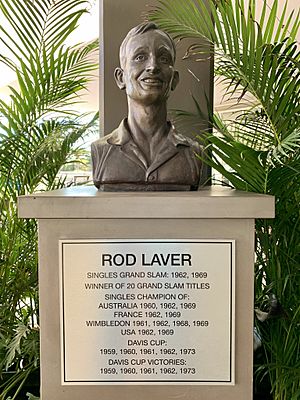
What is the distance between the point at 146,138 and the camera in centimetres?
161

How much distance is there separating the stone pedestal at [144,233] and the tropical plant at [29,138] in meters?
0.62

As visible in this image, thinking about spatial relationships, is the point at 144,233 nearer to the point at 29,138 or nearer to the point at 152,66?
the point at 152,66

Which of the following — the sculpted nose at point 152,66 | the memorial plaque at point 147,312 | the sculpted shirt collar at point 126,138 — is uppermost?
the sculpted nose at point 152,66

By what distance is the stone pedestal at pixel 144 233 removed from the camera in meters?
1.38

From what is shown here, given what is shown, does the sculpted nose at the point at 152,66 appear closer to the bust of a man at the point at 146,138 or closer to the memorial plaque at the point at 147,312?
the bust of a man at the point at 146,138

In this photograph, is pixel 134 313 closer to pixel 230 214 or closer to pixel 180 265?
pixel 180 265

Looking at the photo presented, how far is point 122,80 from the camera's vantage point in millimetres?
1605

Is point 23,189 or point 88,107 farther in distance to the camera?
point 88,107

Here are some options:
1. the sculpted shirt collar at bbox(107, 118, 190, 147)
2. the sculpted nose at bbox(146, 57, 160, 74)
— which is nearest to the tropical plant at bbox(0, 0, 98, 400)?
the sculpted shirt collar at bbox(107, 118, 190, 147)

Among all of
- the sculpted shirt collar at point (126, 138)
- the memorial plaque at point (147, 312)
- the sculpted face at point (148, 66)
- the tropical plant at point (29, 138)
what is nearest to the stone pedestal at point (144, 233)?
the memorial plaque at point (147, 312)

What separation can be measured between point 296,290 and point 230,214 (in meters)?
0.57

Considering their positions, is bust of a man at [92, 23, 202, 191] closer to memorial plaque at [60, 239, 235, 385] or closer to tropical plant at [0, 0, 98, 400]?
memorial plaque at [60, 239, 235, 385]

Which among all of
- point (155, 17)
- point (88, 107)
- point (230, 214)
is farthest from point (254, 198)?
point (88, 107)

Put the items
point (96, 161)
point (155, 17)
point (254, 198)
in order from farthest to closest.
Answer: point (155, 17) < point (96, 161) < point (254, 198)
